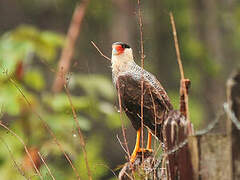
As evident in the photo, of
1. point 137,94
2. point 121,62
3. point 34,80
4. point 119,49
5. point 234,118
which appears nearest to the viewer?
point 234,118

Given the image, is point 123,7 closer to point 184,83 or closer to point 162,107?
point 162,107

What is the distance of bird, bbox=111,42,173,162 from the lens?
3.59 meters

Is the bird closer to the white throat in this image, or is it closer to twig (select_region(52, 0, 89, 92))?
the white throat

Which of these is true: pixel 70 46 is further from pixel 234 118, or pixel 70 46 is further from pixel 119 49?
pixel 234 118

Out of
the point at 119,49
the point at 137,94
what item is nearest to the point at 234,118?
the point at 137,94

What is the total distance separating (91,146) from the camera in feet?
23.6

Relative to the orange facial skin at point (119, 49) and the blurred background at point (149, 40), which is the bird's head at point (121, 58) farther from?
the blurred background at point (149, 40)

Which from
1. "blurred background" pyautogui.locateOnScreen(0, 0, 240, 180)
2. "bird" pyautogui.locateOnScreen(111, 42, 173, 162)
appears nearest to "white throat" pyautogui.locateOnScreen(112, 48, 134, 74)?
"bird" pyautogui.locateOnScreen(111, 42, 173, 162)

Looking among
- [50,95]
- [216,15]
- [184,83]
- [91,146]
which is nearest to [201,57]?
[216,15]

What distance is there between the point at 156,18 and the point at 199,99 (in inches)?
100

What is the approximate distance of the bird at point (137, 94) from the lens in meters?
3.59

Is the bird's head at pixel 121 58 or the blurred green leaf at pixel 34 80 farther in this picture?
the blurred green leaf at pixel 34 80

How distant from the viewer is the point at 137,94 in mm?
4043

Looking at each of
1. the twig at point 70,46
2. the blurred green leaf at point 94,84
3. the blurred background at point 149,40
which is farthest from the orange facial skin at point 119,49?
the blurred background at point 149,40
